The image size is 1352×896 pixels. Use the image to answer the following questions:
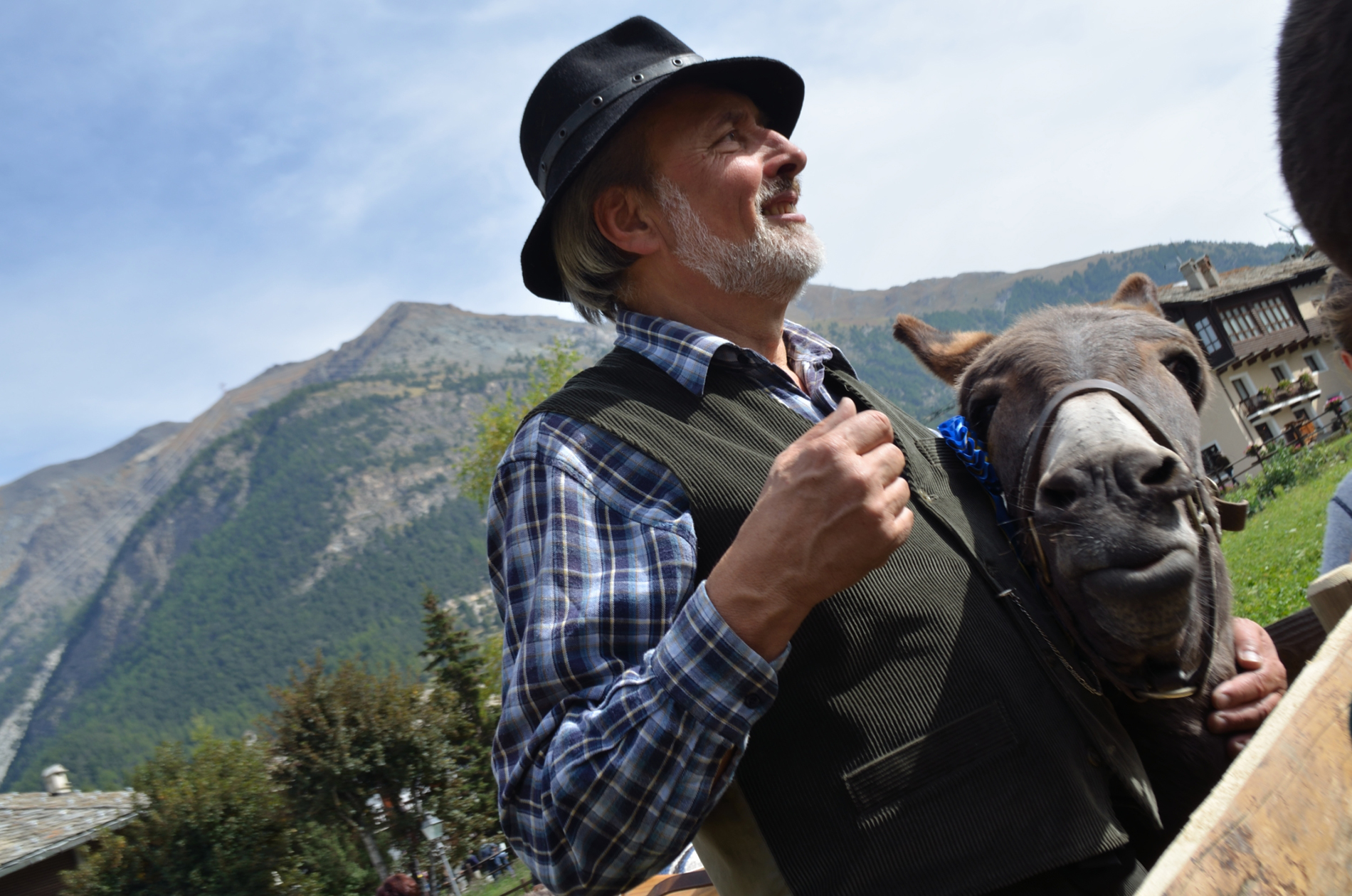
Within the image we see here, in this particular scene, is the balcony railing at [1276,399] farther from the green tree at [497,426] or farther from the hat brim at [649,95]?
the hat brim at [649,95]

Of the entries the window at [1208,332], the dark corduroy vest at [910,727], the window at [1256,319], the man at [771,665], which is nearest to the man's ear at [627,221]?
the man at [771,665]

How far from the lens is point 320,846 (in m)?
20.9

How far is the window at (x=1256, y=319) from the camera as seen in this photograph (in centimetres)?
3250

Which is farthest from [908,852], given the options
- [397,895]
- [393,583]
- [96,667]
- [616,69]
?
[96,667]

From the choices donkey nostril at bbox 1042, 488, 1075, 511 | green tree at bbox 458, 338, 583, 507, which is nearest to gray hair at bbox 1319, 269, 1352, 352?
donkey nostril at bbox 1042, 488, 1075, 511

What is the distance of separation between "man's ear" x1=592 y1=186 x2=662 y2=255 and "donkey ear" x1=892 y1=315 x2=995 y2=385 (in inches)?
41.7

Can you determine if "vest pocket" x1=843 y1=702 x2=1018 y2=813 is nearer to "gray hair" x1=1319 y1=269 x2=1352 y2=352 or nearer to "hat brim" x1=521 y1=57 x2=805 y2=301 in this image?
"gray hair" x1=1319 y1=269 x2=1352 y2=352

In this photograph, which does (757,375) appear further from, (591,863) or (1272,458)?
(1272,458)

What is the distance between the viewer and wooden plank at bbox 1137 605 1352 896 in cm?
74

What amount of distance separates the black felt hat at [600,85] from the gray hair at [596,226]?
9 cm

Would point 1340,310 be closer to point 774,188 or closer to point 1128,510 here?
point 1128,510

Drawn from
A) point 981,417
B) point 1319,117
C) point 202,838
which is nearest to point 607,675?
point 1319,117

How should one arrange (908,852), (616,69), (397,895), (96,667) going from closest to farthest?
(908,852)
(616,69)
(397,895)
(96,667)

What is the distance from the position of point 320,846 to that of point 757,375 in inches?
930
